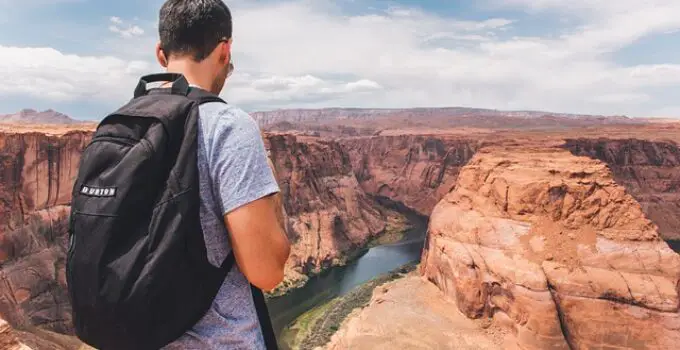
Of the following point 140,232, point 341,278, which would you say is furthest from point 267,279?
point 341,278

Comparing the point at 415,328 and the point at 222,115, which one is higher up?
the point at 222,115

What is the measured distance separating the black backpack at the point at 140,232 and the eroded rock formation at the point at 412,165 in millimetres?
52144

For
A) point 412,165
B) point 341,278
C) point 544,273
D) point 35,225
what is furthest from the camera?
point 412,165

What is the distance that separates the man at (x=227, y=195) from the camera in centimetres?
159

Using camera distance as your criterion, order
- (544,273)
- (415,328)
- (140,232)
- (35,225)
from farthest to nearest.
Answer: (35,225)
(415,328)
(544,273)
(140,232)

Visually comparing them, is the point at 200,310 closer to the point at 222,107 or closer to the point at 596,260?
the point at 222,107

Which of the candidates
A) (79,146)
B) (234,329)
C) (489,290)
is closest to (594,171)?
(489,290)

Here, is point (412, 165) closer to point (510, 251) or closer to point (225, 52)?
point (510, 251)

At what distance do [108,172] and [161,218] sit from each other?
234 mm

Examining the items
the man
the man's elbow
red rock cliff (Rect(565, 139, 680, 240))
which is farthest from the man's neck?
red rock cliff (Rect(565, 139, 680, 240))

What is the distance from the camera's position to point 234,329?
1709 millimetres

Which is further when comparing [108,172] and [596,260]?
[596,260]

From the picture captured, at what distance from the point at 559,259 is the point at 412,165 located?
4295 cm

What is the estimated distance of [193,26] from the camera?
1786mm
